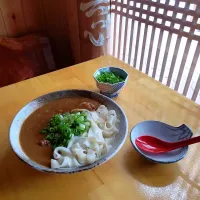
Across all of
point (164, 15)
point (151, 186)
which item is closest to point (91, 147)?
point (151, 186)

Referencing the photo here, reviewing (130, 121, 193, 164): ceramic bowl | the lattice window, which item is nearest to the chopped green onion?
(130, 121, 193, 164): ceramic bowl

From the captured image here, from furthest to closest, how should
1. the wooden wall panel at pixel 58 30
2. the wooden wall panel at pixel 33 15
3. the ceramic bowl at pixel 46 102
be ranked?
the wooden wall panel at pixel 58 30 → the wooden wall panel at pixel 33 15 → the ceramic bowl at pixel 46 102

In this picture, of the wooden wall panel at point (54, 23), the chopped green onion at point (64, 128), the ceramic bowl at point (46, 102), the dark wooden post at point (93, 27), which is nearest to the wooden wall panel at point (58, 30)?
the wooden wall panel at point (54, 23)

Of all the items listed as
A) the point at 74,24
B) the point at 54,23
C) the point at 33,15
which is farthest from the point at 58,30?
the point at 74,24

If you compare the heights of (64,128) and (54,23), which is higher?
(64,128)

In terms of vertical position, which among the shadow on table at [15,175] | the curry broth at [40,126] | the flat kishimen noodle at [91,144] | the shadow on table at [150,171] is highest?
the flat kishimen noodle at [91,144]

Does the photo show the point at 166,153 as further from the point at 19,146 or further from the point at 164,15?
the point at 164,15

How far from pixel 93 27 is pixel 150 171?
4.37 ft

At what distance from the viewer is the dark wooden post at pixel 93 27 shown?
161cm

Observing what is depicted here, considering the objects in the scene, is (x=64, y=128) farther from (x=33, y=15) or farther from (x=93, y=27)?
(x=33, y=15)

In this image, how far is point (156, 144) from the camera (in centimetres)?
71

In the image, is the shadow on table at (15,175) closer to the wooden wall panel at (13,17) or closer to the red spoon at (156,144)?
the red spoon at (156,144)

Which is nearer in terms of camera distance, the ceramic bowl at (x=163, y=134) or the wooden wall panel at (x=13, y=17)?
the ceramic bowl at (x=163, y=134)

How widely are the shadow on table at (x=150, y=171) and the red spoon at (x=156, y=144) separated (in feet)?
0.12
